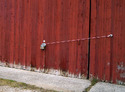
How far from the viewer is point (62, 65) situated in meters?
4.54

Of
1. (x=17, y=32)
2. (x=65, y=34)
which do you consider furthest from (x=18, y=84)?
(x=17, y=32)

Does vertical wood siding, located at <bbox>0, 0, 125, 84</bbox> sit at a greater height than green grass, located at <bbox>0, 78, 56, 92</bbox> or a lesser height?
greater

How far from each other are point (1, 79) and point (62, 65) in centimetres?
173

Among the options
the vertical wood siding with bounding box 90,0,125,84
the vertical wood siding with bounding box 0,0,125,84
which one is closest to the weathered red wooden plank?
the vertical wood siding with bounding box 0,0,125,84

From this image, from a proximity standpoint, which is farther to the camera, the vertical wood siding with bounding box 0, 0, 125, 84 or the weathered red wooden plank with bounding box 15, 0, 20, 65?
the weathered red wooden plank with bounding box 15, 0, 20, 65

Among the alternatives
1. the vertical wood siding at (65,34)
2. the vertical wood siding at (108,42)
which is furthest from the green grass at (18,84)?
the vertical wood siding at (108,42)

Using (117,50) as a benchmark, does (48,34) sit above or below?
above

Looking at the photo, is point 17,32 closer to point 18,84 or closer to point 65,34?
point 65,34

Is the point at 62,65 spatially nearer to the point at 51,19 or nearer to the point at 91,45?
the point at 91,45

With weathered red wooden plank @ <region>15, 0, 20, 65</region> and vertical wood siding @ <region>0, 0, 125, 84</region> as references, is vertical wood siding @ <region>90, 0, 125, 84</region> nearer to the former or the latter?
vertical wood siding @ <region>0, 0, 125, 84</region>

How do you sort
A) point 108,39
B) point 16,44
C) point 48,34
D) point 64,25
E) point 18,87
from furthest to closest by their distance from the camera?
point 16,44 → point 48,34 → point 64,25 → point 108,39 → point 18,87

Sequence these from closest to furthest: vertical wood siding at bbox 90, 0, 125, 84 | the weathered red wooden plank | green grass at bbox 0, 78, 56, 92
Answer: green grass at bbox 0, 78, 56, 92
vertical wood siding at bbox 90, 0, 125, 84
the weathered red wooden plank

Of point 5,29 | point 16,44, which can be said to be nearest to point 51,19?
point 16,44

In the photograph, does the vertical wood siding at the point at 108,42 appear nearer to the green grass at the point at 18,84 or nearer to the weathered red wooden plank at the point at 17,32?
the green grass at the point at 18,84
